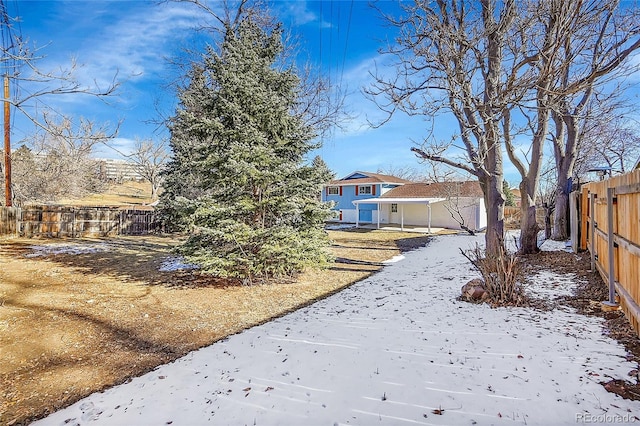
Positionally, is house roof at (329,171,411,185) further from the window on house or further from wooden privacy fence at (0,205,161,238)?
wooden privacy fence at (0,205,161,238)

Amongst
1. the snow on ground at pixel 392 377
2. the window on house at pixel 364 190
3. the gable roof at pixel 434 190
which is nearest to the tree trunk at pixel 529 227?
the snow on ground at pixel 392 377

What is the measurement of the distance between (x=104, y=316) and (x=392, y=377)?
4.56 m

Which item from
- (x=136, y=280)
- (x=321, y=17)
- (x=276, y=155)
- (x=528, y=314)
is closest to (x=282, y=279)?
(x=276, y=155)

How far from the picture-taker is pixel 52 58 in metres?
4.68

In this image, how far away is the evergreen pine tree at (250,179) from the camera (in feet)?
21.0

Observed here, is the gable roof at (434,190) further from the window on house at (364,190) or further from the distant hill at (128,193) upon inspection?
the distant hill at (128,193)

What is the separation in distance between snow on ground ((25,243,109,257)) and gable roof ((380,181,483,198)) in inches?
702

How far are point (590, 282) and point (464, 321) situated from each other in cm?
294

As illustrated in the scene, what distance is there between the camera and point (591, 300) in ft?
14.6

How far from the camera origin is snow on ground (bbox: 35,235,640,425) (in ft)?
7.55

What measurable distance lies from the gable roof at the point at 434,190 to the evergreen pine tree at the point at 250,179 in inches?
581

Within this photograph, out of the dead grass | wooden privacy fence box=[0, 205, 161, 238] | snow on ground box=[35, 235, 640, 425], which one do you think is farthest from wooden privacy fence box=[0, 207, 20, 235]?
snow on ground box=[35, 235, 640, 425]

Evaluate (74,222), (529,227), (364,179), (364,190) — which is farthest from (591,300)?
(364,179)

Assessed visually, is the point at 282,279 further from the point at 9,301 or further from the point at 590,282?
the point at 590,282
